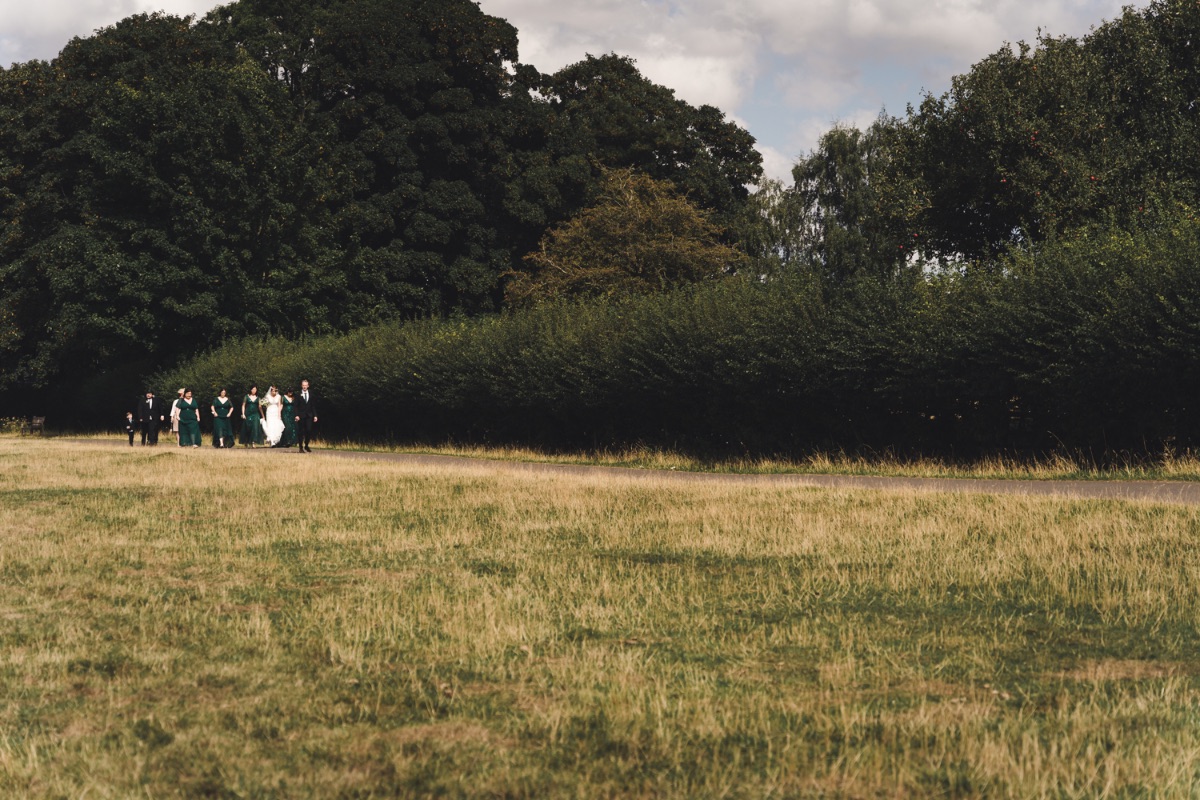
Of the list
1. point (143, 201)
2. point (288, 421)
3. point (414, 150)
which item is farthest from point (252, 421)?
point (414, 150)

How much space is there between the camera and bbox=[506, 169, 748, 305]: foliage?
42.7 m

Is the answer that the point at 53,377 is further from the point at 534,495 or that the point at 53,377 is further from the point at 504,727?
the point at 504,727

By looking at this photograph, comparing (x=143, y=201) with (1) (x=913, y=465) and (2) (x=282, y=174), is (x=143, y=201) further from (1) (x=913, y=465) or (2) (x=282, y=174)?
(1) (x=913, y=465)

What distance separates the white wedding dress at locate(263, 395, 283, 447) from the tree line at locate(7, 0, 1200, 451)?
75.0 inches

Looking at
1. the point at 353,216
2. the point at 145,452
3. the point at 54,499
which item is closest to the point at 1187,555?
the point at 54,499

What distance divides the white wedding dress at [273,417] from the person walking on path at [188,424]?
2267 mm

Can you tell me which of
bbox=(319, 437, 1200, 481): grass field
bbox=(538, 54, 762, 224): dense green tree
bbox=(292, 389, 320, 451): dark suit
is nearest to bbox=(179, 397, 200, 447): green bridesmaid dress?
bbox=(292, 389, 320, 451): dark suit

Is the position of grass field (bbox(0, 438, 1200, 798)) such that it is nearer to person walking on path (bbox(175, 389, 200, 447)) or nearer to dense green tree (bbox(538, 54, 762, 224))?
person walking on path (bbox(175, 389, 200, 447))

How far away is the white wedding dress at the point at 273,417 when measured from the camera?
3794cm

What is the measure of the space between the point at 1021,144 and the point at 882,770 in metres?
30.8

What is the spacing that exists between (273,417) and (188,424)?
2829 mm

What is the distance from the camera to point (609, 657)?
660 centimetres

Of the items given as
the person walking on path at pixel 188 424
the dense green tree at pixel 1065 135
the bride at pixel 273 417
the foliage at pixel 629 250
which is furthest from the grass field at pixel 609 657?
the foliage at pixel 629 250

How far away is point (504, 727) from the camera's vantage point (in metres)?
5.28
